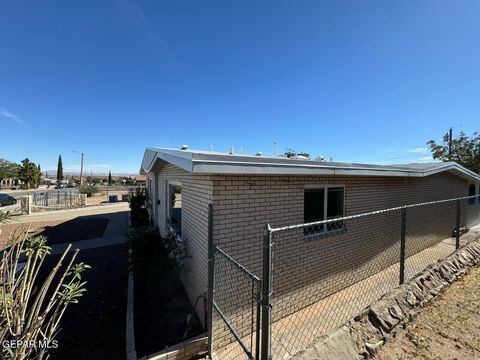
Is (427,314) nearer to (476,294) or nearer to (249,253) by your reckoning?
(476,294)

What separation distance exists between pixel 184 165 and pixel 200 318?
2923mm

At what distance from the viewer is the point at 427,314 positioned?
14.2 ft

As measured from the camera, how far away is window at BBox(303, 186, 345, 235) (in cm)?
505

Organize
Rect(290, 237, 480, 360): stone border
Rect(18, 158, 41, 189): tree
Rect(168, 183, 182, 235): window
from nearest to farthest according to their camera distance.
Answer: Rect(290, 237, 480, 360): stone border → Rect(168, 183, 182, 235): window → Rect(18, 158, 41, 189): tree

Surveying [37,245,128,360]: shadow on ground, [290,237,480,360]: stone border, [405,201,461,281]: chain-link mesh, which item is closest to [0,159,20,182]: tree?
[37,245,128,360]: shadow on ground

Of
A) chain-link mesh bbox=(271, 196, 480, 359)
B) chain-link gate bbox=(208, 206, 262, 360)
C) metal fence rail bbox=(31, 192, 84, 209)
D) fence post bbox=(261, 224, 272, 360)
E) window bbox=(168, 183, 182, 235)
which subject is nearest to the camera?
fence post bbox=(261, 224, 272, 360)

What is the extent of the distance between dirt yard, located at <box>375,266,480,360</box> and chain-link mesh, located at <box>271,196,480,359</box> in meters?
0.77

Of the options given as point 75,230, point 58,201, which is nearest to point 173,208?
point 75,230

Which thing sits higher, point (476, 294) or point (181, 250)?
point (181, 250)

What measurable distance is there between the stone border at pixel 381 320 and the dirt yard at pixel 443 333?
13 centimetres

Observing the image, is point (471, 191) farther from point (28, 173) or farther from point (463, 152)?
point (28, 173)

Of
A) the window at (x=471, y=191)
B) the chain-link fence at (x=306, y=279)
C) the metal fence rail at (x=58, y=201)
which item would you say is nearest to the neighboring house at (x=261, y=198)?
the chain-link fence at (x=306, y=279)

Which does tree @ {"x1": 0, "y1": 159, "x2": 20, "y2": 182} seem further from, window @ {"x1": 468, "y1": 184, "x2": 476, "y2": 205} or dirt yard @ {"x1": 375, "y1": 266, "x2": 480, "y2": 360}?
window @ {"x1": 468, "y1": 184, "x2": 476, "y2": 205}

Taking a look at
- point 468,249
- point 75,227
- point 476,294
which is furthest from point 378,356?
point 75,227
